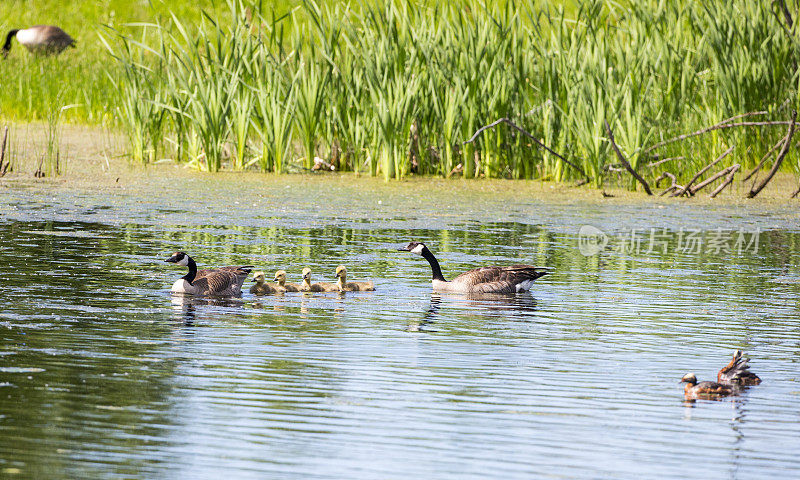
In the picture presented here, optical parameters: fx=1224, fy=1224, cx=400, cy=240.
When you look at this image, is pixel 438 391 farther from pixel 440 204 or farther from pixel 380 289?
pixel 440 204

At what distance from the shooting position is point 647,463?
5547 millimetres

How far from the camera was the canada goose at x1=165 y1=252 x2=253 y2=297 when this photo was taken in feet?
32.0

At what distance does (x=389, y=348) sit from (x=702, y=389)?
202cm

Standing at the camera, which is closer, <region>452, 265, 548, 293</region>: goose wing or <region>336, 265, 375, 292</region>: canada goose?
<region>336, 265, 375, 292</region>: canada goose

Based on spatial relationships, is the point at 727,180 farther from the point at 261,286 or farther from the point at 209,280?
the point at 209,280

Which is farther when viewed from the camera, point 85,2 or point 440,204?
point 85,2

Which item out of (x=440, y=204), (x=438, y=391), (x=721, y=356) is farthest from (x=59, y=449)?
(x=440, y=204)

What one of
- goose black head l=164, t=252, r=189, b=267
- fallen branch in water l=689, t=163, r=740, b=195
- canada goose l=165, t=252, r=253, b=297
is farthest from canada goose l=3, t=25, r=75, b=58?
canada goose l=165, t=252, r=253, b=297

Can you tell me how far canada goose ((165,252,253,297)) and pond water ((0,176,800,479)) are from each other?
146 mm

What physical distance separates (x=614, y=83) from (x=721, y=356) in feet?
29.0

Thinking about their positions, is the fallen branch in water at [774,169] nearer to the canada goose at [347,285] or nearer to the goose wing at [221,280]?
the canada goose at [347,285]

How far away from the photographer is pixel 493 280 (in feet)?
34.0

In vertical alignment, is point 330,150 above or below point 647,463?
above

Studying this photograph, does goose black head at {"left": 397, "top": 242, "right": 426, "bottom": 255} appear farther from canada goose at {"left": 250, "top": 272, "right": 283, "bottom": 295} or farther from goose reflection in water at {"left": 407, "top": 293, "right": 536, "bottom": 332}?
canada goose at {"left": 250, "top": 272, "right": 283, "bottom": 295}
